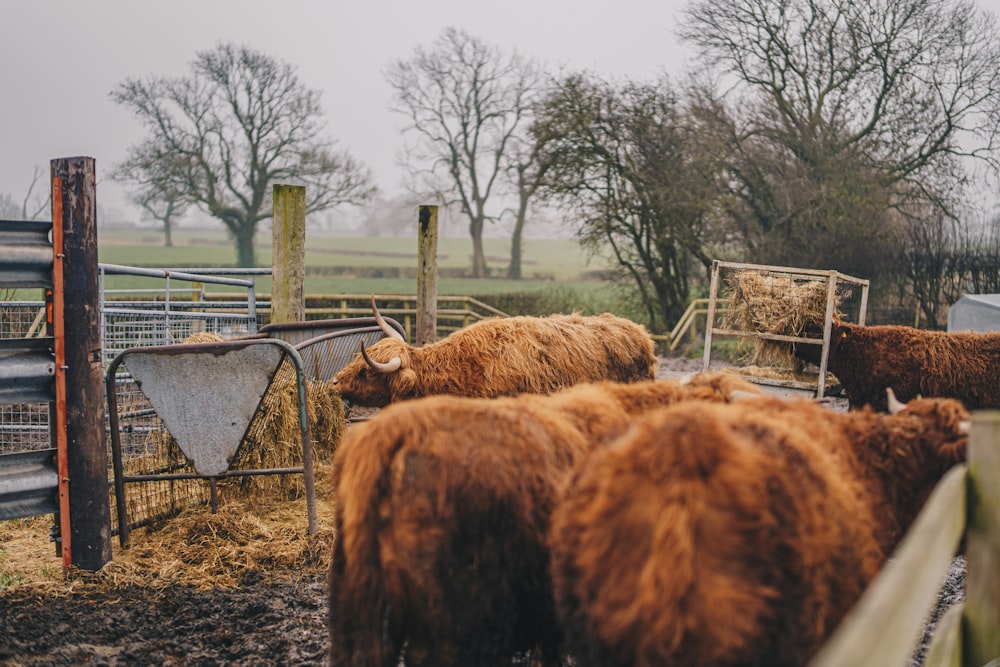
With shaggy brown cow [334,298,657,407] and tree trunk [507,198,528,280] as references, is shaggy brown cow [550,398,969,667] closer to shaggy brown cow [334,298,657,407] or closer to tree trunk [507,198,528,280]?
shaggy brown cow [334,298,657,407]

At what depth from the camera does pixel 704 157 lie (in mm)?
21438

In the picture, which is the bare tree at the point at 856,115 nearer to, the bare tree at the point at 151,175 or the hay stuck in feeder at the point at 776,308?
the hay stuck in feeder at the point at 776,308

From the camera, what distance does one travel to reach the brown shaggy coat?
6664 millimetres

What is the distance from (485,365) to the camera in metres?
6.73

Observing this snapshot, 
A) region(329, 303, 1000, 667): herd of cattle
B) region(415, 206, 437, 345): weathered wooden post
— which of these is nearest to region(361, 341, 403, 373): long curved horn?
region(415, 206, 437, 345): weathered wooden post

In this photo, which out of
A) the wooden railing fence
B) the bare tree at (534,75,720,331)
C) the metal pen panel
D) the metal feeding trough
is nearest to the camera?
the wooden railing fence

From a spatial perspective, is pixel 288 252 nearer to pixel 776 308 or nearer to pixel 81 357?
pixel 81 357

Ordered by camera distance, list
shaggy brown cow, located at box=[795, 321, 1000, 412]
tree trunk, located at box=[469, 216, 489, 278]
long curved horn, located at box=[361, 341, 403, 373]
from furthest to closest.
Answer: tree trunk, located at box=[469, 216, 489, 278]
shaggy brown cow, located at box=[795, 321, 1000, 412]
long curved horn, located at box=[361, 341, 403, 373]

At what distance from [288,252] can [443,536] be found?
18.2 feet

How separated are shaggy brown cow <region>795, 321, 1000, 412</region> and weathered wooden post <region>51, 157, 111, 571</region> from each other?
26.2 ft

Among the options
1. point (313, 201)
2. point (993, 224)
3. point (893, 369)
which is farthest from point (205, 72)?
point (893, 369)

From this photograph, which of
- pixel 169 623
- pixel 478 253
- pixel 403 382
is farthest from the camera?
pixel 478 253

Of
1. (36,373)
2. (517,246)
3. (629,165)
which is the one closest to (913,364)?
(36,373)

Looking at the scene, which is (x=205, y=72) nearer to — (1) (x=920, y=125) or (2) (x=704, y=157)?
(2) (x=704, y=157)
